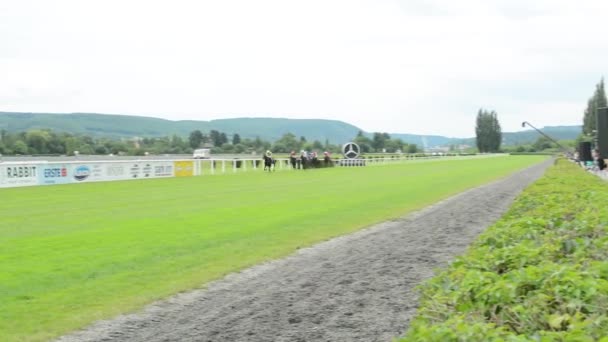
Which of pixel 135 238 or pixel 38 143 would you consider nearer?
pixel 135 238

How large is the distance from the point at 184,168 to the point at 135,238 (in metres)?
26.5

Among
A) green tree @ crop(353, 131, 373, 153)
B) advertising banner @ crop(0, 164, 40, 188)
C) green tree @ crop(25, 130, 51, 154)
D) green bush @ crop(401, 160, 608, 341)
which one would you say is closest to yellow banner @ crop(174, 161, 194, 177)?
advertising banner @ crop(0, 164, 40, 188)

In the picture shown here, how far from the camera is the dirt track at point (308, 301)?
19.4 ft

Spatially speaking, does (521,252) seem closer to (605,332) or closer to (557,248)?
(557,248)

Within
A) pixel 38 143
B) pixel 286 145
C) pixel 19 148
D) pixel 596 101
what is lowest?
pixel 286 145

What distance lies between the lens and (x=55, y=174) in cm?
2870

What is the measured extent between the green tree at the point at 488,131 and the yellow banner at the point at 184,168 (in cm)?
16786

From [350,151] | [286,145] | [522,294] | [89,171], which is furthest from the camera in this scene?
[286,145]

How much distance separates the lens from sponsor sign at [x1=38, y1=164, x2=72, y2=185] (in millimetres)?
27984

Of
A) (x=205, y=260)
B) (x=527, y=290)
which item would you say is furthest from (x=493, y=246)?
(x=205, y=260)

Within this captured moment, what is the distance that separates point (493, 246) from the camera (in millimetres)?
5145

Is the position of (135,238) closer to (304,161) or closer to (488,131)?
(304,161)

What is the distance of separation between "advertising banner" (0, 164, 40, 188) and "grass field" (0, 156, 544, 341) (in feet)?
8.22

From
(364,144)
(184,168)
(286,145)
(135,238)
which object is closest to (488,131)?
(364,144)
